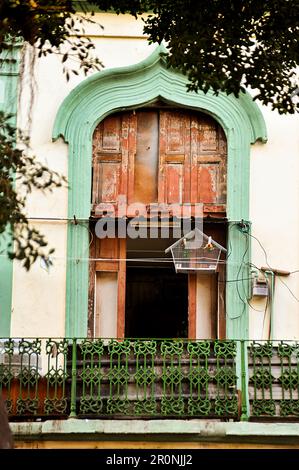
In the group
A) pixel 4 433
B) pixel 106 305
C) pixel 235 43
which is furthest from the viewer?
pixel 106 305

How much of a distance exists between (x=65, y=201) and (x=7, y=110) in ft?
4.62

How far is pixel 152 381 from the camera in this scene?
12.5 meters

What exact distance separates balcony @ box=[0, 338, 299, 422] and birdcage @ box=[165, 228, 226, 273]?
1942 millimetres

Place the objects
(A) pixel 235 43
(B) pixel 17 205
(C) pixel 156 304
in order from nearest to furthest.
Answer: (B) pixel 17 205
(A) pixel 235 43
(C) pixel 156 304

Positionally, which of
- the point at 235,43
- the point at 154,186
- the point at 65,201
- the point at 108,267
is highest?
the point at 235,43

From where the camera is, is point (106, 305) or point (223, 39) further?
point (106, 305)

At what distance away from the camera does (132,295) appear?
2039 cm

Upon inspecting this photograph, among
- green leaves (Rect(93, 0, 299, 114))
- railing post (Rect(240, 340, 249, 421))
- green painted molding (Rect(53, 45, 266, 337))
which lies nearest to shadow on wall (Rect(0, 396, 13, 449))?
green leaves (Rect(93, 0, 299, 114))

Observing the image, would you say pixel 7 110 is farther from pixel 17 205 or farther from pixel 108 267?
pixel 17 205

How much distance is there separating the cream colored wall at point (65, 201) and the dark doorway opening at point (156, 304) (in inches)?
224

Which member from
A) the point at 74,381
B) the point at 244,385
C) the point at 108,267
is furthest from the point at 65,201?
the point at 244,385

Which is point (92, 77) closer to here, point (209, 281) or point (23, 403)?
point (209, 281)

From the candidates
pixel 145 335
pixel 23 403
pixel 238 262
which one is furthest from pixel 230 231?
pixel 145 335

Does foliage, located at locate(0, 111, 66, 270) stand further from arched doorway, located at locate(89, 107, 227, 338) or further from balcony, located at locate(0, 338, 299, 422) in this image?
arched doorway, located at locate(89, 107, 227, 338)
